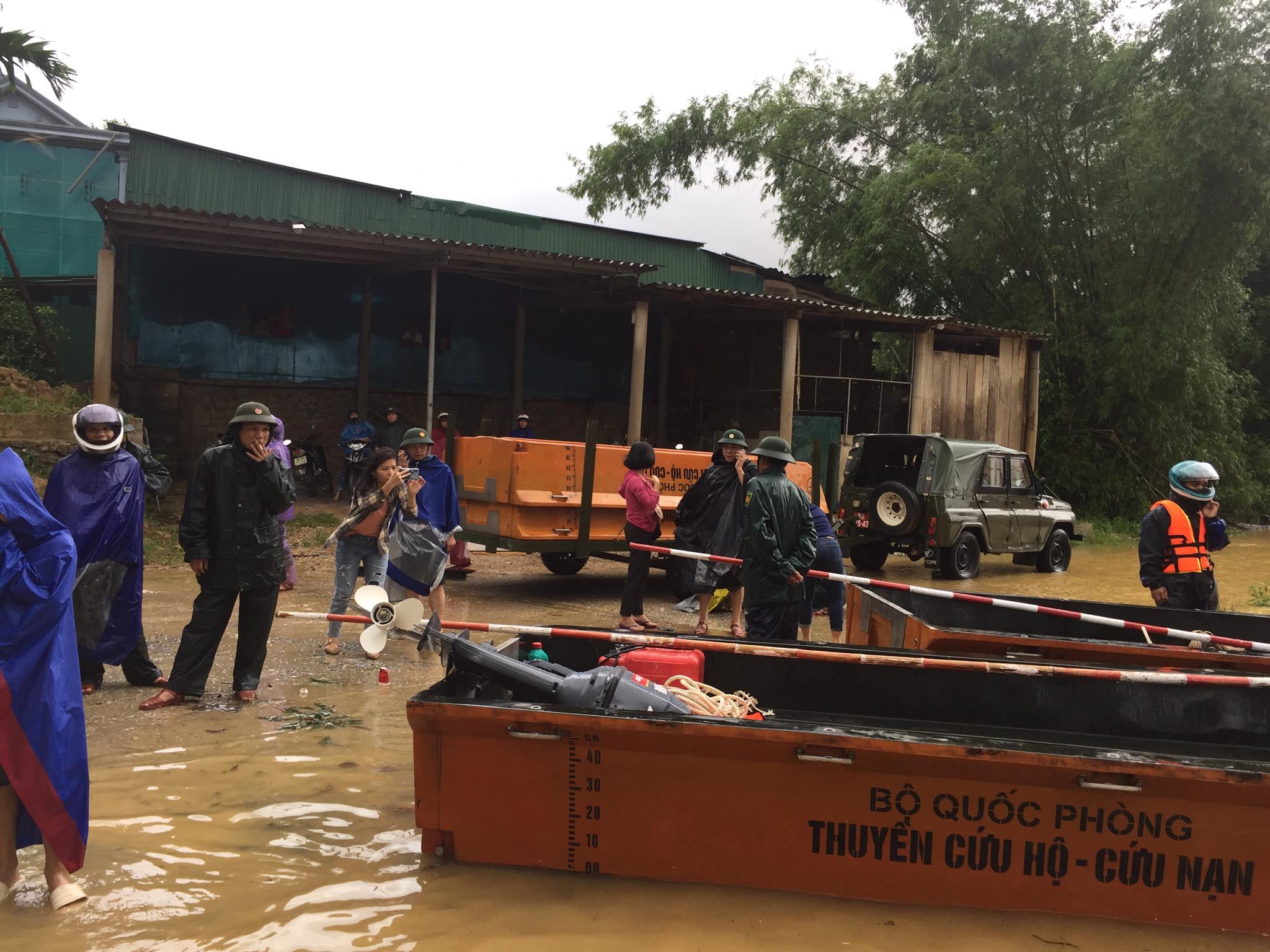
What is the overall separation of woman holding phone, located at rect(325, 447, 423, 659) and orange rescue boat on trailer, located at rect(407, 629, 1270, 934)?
348 centimetres

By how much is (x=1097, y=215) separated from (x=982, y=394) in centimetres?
552

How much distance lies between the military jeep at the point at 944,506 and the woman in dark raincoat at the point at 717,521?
4.84 meters

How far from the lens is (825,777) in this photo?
391 cm

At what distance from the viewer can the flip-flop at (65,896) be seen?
12.3ft

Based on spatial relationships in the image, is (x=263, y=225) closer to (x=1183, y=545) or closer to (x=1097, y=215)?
(x=1183, y=545)

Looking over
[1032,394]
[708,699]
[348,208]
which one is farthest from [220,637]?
[1032,394]

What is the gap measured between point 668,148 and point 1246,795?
31.0 m

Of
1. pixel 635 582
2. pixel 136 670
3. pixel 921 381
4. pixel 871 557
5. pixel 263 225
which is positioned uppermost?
pixel 263 225

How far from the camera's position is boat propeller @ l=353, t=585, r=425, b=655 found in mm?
4328

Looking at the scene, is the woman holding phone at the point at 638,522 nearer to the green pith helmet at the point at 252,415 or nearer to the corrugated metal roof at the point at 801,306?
the green pith helmet at the point at 252,415

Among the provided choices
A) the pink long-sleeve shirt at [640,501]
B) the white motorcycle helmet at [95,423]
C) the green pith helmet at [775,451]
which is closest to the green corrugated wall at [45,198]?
the pink long-sleeve shirt at [640,501]

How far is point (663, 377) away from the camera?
21.3 m

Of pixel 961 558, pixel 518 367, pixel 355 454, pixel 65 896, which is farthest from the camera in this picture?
pixel 518 367

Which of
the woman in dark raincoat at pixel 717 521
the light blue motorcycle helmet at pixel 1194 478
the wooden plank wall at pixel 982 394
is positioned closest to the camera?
the light blue motorcycle helmet at pixel 1194 478
